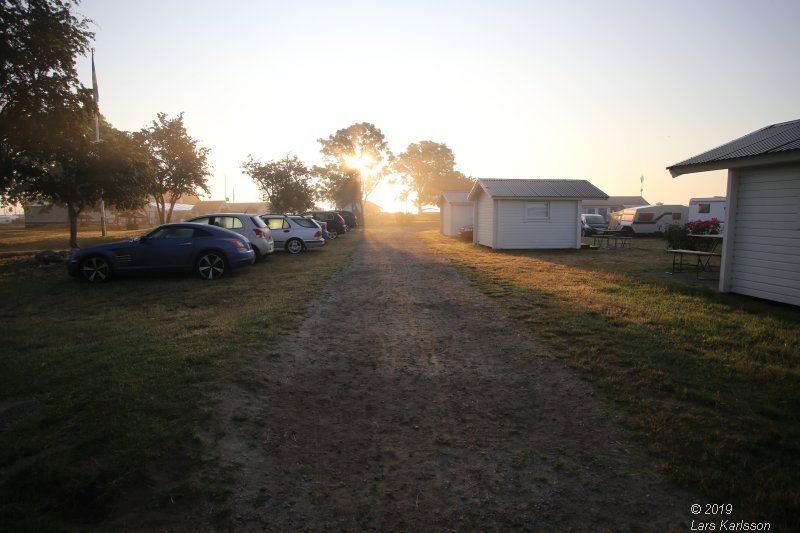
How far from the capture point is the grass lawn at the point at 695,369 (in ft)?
10.5

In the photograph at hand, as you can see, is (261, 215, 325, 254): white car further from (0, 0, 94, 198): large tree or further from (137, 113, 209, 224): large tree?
(137, 113, 209, 224): large tree

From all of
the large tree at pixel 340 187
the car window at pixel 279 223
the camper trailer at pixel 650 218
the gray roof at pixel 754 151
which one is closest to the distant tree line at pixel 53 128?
the car window at pixel 279 223

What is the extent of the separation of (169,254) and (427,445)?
10.4 m

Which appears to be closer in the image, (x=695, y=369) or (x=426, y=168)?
(x=695, y=369)

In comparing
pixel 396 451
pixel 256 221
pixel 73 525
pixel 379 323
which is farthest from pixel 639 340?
pixel 256 221

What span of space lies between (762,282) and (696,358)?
4.99 meters

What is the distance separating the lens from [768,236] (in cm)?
892

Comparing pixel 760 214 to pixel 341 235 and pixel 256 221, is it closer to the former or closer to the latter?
pixel 256 221

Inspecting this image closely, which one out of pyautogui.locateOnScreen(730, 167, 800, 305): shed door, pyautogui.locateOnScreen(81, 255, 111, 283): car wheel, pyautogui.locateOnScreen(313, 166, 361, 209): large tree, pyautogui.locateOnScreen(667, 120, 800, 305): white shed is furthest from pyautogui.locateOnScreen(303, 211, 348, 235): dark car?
pyautogui.locateOnScreen(313, 166, 361, 209): large tree

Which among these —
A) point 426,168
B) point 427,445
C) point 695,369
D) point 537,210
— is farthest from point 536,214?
point 426,168

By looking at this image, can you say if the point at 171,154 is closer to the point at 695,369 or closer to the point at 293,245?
the point at 293,245

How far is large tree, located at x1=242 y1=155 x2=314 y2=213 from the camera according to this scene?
3712cm

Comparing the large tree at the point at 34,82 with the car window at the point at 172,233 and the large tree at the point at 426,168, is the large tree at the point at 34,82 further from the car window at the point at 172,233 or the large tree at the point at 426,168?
the large tree at the point at 426,168

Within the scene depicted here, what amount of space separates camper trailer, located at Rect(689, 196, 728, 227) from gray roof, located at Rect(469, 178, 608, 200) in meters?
14.2
